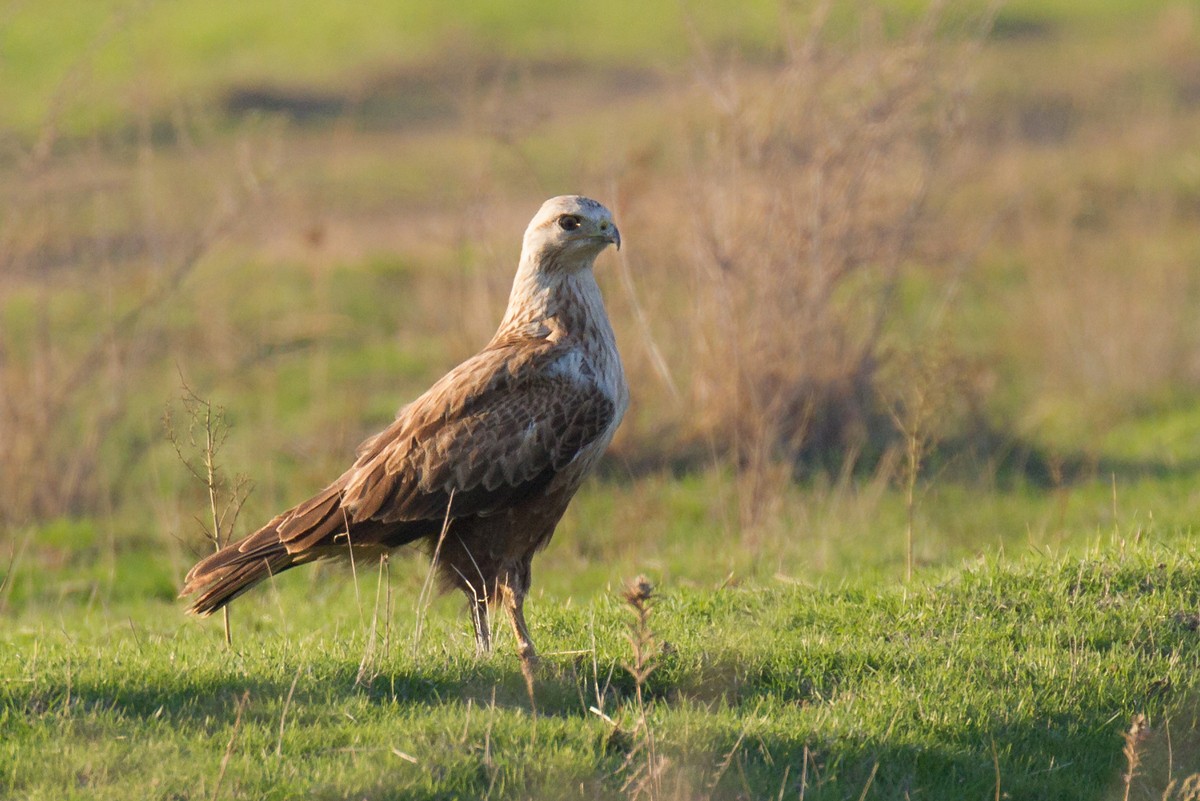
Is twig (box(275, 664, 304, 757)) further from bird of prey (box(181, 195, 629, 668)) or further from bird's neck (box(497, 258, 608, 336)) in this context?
bird's neck (box(497, 258, 608, 336))

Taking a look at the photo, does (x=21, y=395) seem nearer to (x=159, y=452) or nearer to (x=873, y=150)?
(x=159, y=452)

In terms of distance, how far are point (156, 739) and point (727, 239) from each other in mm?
6724

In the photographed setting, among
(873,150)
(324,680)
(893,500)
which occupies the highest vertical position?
(873,150)

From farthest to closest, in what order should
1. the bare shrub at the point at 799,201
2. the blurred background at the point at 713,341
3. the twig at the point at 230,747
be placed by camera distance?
the bare shrub at the point at 799,201 < the blurred background at the point at 713,341 < the twig at the point at 230,747

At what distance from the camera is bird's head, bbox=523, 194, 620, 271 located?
6.16 meters

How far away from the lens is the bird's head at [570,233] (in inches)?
243

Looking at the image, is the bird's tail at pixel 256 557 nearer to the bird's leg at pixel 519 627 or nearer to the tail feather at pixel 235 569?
the tail feather at pixel 235 569

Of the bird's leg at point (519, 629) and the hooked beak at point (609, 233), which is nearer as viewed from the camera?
the bird's leg at point (519, 629)

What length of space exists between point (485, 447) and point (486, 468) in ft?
0.27

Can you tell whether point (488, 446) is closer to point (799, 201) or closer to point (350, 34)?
point (799, 201)

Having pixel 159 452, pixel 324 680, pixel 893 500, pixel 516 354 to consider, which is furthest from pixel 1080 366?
pixel 324 680

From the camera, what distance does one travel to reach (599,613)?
6320 mm

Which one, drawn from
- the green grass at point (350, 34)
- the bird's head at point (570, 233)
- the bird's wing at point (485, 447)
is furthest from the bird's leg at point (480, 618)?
the green grass at point (350, 34)

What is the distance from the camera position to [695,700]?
16.9ft
